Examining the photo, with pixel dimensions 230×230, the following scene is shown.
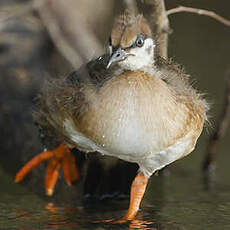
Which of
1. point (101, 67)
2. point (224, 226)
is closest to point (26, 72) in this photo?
point (101, 67)

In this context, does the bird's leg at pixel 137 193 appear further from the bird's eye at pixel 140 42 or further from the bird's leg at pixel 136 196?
the bird's eye at pixel 140 42

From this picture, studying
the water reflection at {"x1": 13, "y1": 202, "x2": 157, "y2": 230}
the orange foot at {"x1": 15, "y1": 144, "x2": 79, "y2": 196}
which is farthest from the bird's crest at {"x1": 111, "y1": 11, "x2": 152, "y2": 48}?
the orange foot at {"x1": 15, "y1": 144, "x2": 79, "y2": 196}

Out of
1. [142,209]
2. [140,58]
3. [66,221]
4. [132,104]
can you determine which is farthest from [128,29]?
[142,209]

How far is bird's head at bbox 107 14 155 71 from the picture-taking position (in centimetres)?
398

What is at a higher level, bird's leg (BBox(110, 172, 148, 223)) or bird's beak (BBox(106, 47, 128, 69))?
bird's beak (BBox(106, 47, 128, 69))

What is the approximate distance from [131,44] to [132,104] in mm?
395

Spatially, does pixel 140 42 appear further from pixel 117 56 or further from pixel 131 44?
pixel 117 56

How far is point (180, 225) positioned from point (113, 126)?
0.86m

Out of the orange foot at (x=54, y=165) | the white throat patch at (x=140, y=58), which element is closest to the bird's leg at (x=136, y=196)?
the orange foot at (x=54, y=165)

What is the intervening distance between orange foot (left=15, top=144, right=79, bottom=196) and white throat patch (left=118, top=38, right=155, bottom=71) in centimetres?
162

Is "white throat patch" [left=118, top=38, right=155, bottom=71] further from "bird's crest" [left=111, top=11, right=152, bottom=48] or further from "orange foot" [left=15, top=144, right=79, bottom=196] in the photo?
"orange foot" [left=15, top=144, right=79, bottom=196]

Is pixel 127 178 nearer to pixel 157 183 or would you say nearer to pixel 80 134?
pixel 157 183

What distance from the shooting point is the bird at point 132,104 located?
4117 millimetres

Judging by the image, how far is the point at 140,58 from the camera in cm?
416
